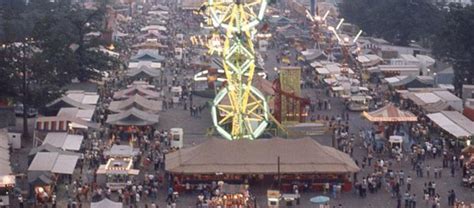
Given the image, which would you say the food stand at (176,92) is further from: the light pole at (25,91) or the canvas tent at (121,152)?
the canvas tent at (121,152)

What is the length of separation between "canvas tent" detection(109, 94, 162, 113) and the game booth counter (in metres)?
10.3

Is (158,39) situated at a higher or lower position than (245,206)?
lower

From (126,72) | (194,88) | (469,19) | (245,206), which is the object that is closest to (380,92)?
(469,19)

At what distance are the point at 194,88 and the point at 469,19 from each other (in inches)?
562

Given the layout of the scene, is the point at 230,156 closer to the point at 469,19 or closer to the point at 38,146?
the point at 38,146

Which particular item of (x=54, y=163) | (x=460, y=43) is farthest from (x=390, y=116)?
(x=54, y=163)

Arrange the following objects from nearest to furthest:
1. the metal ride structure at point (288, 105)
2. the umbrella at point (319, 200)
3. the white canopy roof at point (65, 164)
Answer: the umbrella at point (319, 200) < the white canopy roof at point (65, 164) < the metal ride structure at point (288, 105)

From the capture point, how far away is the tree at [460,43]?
2023 inches

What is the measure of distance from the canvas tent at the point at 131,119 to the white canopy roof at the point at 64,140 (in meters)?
3.32

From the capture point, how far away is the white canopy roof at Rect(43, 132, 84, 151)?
3538 cm

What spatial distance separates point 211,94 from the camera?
51125mm

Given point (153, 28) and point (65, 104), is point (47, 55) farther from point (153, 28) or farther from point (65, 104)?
point (153, 28)

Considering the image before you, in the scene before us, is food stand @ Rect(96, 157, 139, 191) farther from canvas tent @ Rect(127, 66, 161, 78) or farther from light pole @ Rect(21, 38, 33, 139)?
canvas tent @ Rect(127, 66, 161, 78)

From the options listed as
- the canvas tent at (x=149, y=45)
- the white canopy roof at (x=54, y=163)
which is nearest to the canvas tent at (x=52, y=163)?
the white canopy roof at (x=54, y=163)
